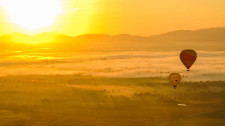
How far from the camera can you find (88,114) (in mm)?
33438

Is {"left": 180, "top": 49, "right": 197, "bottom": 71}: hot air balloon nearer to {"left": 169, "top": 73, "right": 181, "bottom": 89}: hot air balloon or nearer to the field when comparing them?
the field

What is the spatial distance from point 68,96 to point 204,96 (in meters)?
12.4

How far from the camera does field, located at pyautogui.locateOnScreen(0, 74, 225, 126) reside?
3114 cm

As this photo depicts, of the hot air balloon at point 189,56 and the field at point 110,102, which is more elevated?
the hot air balloon at point 189,56

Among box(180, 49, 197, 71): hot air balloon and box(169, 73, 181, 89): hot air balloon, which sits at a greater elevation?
box(180, 49, 197, 71): hot air balloon

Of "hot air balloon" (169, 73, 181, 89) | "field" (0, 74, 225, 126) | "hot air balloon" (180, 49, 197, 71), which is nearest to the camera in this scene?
"field" (0, 74, 225, 126)

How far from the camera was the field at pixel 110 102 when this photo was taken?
3114 centimetres

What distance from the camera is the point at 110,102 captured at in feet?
128

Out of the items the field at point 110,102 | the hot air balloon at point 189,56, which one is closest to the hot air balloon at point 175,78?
the field at point 110,102

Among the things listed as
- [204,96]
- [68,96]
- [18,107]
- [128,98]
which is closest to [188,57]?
[204,96]

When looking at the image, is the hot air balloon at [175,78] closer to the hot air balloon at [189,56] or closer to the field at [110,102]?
the field at [110,102]

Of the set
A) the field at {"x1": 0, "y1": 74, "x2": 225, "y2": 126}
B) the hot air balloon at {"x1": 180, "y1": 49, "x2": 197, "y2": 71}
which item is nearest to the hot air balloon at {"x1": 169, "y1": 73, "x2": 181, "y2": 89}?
the field at {"x1": 0, "y1": 74, "x2": 225, "y2": 126}

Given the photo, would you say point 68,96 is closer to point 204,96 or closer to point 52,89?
point 52,89

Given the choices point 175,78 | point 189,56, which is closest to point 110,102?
point 175,78
